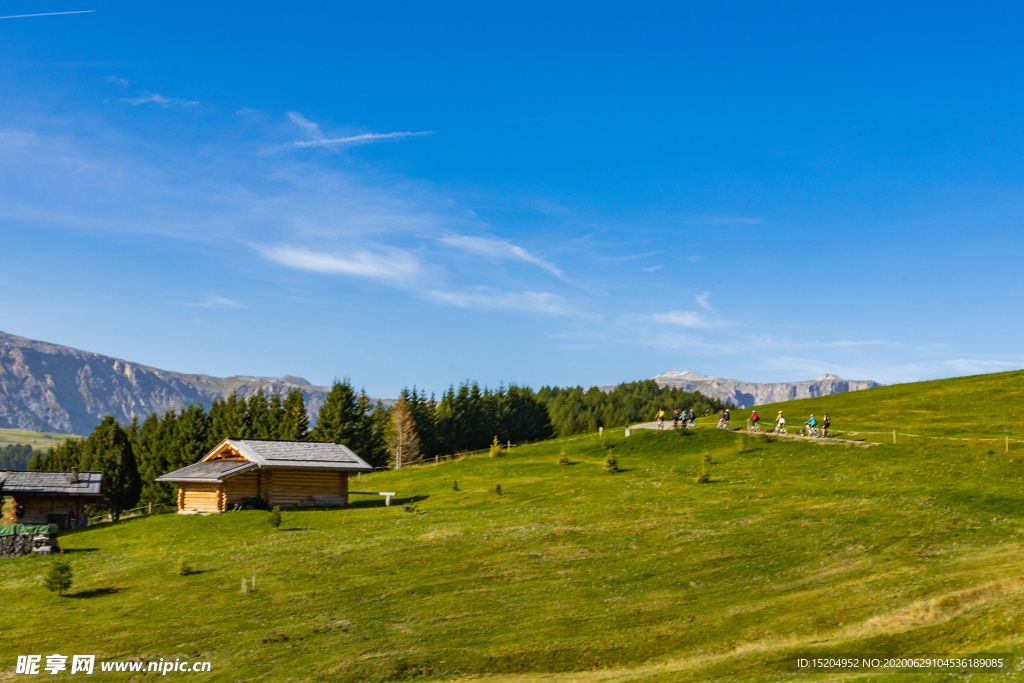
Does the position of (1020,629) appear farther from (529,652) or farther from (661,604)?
(529,652)

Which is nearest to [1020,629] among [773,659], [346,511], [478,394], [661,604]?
[773,659]

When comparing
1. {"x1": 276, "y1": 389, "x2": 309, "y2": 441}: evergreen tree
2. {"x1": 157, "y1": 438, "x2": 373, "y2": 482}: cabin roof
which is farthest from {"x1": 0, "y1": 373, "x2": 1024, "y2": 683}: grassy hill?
{"x1": 276, "y1": 389, "x2": 309, "y2": 441}: evergreen tree

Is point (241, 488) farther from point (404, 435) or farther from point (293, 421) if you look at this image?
point (404, 435)

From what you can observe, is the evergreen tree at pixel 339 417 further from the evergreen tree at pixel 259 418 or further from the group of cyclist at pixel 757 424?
the group of cyclist at pixel 757 424

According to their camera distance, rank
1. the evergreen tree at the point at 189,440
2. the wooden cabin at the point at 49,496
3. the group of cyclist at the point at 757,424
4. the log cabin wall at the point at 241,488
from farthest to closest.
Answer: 1. the evergreen tree at the point at 189,440
2. the wooden cabin at the point at 49,496
3. the group of cyclist at the point at 757,424
4. the log cabin wall at the point at 241,488

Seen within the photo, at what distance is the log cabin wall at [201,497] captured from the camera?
55625 mm

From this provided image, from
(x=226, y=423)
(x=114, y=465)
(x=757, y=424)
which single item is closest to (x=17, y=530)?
(x=114, y=465)

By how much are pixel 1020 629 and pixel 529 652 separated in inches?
631

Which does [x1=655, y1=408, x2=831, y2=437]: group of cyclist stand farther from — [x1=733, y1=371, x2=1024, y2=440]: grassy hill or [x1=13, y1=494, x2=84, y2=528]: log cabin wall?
[x1=13, y1=494, x2=84, y2=528]: log cabin wall

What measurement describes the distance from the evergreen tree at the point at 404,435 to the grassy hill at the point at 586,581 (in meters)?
47.0

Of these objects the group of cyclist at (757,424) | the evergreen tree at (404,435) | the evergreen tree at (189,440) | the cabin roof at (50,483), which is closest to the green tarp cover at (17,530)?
the cabin roof at (50,483)

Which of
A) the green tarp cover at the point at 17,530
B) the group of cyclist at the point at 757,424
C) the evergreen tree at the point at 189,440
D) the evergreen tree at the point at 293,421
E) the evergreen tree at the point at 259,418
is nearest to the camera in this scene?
the green tarp cover at the point at 17,530

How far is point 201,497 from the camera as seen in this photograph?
2242 inches

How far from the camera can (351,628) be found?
29.3 m
